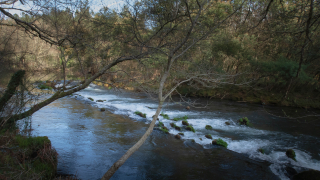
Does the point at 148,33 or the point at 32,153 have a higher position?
the point at 148,33

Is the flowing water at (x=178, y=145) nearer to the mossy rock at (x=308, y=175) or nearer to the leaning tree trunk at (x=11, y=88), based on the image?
the mossy rock at (x=308, y=175)

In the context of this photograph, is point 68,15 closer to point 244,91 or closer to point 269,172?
point 269,172

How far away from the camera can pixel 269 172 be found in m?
5.81

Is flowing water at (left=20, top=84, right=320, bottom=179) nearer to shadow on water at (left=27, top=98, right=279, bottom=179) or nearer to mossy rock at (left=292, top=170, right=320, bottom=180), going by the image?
shadow on water at (left=27, top=98, right=279, bottom=179)

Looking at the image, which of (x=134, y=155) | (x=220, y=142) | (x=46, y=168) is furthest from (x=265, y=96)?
(x=46, y=168)

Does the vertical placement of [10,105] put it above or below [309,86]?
below

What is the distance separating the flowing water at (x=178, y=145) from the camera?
5.70m

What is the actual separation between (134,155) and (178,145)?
1.90 m

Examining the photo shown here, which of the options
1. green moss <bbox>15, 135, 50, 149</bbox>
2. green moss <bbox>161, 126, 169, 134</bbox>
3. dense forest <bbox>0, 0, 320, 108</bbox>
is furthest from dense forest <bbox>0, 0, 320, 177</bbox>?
green moss <bbox>161, 126, 169, 134</bbox>

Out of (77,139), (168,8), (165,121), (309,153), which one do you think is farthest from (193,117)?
(168,8)

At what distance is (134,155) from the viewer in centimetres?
654

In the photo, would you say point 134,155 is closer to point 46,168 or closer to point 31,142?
point 46,168

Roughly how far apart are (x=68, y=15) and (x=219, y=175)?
591 centimetres

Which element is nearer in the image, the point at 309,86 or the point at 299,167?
the point at 299,167
